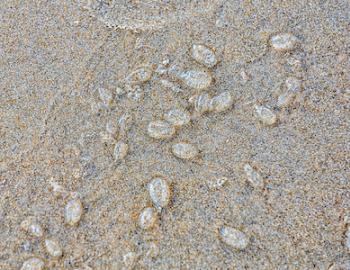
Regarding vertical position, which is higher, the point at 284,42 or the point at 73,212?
the point at 284,42

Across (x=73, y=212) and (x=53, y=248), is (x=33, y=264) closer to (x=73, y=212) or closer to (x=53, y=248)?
(x=53, y=248)

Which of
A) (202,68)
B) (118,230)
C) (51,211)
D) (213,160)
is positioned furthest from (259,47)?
(51,211)

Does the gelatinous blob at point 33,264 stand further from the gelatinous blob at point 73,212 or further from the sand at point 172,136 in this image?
the gelatinous blob at point 73,212

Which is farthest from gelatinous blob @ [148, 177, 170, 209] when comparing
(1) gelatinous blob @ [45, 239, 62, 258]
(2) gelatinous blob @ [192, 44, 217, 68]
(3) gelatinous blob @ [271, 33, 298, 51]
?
(3) gelatinous blob @ [271, 33, 298, 51]

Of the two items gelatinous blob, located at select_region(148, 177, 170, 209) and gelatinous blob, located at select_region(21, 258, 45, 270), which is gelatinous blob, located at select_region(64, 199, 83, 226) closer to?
gelatinous blob, located at select_region(21, 258, 45, 270)

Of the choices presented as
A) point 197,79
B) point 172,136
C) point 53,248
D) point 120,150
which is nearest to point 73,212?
point 53,248

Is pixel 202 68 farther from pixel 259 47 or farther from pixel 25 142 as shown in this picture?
pixel 25 142

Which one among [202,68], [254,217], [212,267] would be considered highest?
[202,68]

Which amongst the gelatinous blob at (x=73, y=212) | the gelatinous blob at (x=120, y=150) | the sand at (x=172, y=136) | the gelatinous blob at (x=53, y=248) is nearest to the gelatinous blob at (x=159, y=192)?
the sand at (x=172, y=136)

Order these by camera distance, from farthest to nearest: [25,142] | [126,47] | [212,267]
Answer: [126,47], [25,142], [212,267]
